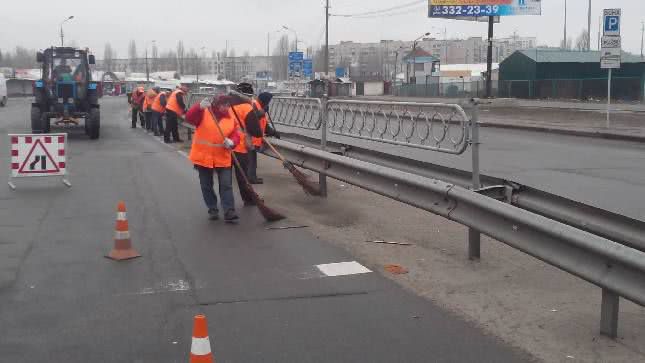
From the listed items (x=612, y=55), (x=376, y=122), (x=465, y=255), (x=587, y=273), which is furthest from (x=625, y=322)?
(x=612, y=55)

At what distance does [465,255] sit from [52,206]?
19.0 ft

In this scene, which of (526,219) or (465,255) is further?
(465,255)

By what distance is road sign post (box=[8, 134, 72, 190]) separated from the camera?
11.8m

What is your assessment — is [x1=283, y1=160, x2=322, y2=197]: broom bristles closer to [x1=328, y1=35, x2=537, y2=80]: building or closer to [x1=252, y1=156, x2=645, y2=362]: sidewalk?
[x1=252, y1=156, x2=645, y2=362]: sidewalk

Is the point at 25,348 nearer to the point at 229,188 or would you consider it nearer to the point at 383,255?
the point at 383,255

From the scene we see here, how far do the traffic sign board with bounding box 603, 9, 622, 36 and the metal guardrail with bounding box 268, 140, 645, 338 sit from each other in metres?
16.7

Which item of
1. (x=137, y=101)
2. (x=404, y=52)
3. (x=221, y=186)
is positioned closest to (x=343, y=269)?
(x=221, y=186)

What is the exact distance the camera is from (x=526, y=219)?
18.4ft

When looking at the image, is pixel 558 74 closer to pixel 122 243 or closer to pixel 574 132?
pixel 574 132

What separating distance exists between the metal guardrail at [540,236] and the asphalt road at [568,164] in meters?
1.60

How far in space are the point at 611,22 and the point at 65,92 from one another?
1656 centimetres

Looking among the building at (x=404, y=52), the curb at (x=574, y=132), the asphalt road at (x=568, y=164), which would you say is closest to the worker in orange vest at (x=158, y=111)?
the asphalt road at (x=568, y=164)

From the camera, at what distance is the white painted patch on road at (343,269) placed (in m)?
6.69

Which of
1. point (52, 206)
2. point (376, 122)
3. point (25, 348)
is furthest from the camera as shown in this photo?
point (376, 122)
